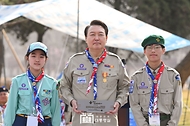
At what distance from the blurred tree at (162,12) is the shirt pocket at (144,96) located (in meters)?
16.7

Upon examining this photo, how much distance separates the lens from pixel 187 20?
21.2m

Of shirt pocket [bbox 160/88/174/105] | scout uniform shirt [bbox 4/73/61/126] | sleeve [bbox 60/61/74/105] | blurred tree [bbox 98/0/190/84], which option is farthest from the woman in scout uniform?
blurred tree [bbox 98/0/190/84]

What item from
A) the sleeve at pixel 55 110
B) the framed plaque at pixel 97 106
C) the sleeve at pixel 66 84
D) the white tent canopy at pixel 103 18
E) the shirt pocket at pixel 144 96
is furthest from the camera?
the white tent canopy at pixel 103 18

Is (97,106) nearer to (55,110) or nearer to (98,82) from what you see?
(98,82)

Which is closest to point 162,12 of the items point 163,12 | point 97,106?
point 163,12

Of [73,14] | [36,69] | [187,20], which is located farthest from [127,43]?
[187,20]

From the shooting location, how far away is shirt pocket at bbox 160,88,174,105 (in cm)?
366

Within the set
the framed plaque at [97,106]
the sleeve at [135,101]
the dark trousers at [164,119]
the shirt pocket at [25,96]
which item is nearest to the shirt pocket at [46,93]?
the shirt pocket at [25,96]

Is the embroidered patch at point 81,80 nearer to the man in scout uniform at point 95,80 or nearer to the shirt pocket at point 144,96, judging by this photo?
the man in scout uniform at point 95,80

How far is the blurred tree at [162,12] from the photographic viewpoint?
20.3 meters

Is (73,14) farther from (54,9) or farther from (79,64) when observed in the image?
(79,64)

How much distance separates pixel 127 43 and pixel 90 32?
4143mm

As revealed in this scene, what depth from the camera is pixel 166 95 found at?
3.67 metres

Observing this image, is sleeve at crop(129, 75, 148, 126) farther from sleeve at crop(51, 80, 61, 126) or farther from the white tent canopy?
the white tent canopy
